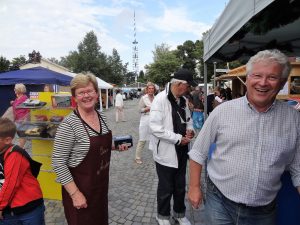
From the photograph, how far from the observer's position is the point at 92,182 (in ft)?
7.29

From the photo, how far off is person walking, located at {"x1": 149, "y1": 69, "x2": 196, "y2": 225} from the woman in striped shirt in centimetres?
93

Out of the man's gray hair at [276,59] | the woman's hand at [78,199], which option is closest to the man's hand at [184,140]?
the woman's hand at [78,199]

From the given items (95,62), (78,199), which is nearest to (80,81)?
(78,199)

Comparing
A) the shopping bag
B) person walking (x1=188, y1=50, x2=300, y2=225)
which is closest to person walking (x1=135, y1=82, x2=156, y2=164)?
person walking (x1=188, y1=50, x2=300, y2=225)

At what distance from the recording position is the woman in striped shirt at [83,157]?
2086mm

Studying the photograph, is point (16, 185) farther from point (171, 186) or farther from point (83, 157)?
point (171, 186)

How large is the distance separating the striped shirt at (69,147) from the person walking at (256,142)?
98 centimetres

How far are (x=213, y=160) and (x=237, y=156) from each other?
0.78ft

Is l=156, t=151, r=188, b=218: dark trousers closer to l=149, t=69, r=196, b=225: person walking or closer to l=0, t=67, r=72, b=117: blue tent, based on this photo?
l=149, t=69, r=196, b=225: person walking

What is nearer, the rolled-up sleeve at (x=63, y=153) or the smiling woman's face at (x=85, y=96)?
the rolled-up sleeve at (x=63, y=153)

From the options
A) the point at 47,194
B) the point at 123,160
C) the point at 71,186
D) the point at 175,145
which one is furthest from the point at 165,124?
the point at 123,160

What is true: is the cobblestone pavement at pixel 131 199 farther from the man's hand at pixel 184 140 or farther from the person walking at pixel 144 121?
the man's hand at pixel 184 140

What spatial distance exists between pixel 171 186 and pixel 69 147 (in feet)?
5.47

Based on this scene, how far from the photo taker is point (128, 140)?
309 centimetres
